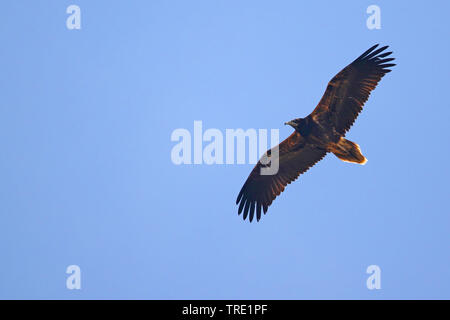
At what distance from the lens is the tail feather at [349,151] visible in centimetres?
1753

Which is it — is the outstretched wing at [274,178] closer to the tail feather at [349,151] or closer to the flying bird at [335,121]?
the flying bird at [335,121]

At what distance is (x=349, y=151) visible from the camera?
1764 cm

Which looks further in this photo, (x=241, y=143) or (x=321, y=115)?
(x=241, y=143)

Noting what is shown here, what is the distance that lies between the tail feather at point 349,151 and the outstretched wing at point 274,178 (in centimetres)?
88

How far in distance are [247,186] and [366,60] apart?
534cm

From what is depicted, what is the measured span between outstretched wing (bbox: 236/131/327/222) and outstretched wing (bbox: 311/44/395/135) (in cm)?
164

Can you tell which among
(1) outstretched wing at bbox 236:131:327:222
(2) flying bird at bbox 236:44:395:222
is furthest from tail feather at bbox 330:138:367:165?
(1) outstretched wing at bbox 236:131:327:222

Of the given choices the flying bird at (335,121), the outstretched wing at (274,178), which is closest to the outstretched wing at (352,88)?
the flying bird at (335,121)

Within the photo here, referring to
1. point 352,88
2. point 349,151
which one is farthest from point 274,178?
point 352,88

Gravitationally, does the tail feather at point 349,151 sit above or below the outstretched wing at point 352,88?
below

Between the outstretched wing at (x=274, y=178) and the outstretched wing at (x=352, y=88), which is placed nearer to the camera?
the outstretched wing at (x=352, y=88)
